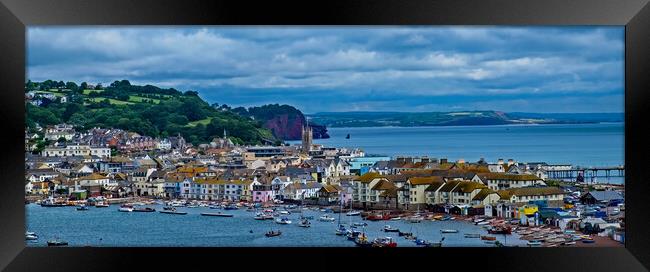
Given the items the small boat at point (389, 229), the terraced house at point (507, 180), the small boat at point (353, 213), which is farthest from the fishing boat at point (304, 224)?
the terraced house at point (507, 180)

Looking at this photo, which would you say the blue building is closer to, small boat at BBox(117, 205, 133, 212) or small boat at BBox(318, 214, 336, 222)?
small boat at BBox(318, 214, 336, 222)

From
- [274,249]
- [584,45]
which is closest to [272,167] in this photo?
[584,45]

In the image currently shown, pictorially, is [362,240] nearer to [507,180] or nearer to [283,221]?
[283,221]

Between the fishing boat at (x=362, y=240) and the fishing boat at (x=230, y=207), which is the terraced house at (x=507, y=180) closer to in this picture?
the fishing boat at (x=362, y=240)

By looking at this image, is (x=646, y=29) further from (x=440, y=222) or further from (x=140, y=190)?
(x=140, y=190)

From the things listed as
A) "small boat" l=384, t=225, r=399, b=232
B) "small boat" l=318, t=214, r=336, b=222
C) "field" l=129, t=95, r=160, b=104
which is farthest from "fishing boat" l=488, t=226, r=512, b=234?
"field" l=129, t=95, r=160, b=104

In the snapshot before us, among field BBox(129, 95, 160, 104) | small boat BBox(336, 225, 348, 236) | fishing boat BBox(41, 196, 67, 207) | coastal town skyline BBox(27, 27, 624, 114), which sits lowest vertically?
small boat BBox(336, 225, 348, 236)
